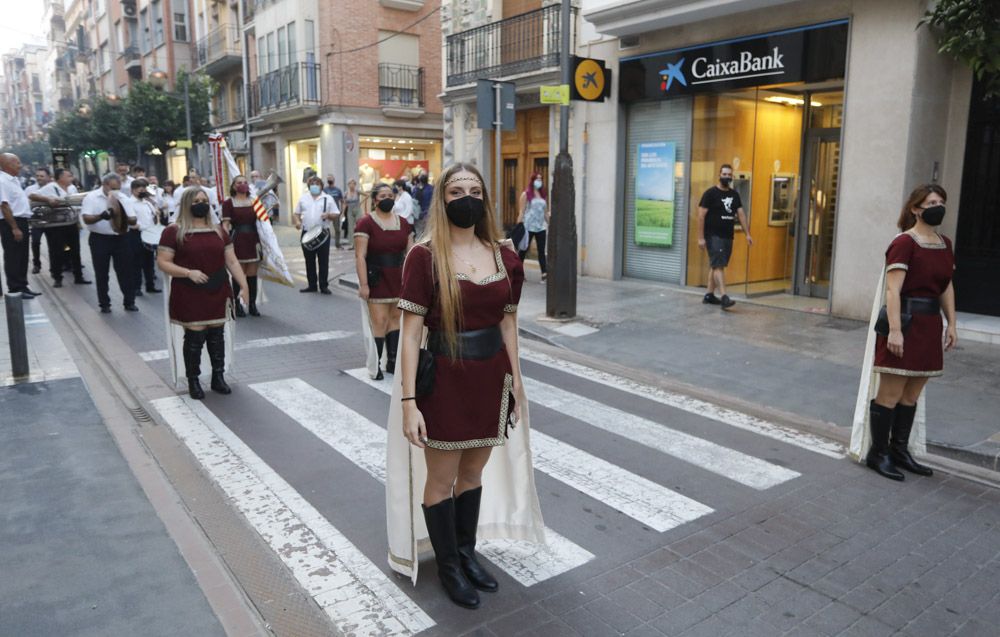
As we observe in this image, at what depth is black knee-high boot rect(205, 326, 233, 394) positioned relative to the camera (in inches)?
276

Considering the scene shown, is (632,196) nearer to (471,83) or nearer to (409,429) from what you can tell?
(471,83)

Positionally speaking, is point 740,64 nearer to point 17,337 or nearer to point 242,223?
point 242,223

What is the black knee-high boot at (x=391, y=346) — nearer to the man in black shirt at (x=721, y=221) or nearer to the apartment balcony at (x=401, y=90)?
the man in black shirt at (x=721, y=221)

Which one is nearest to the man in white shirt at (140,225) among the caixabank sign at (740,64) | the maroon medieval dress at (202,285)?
the maroon medieval dress at (202,285)

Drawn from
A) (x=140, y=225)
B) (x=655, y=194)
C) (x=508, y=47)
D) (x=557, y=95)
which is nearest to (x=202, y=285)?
(x=557, y=95)

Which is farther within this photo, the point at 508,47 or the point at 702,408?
the point at 508,47

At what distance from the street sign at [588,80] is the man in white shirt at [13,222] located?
27.6 feet

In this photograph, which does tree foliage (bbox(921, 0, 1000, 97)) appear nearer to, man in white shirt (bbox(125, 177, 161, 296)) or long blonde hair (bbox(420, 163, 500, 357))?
long blonde hair (bbox(420, 163, 500, 357))

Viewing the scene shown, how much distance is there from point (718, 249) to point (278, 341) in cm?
633

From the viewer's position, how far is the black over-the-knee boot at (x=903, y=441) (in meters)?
5.18

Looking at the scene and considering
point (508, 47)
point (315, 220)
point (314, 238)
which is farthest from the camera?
point (508, 47)

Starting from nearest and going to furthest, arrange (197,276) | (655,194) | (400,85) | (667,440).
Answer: (667,440) < (197,276) < (655,194) < (400,85)

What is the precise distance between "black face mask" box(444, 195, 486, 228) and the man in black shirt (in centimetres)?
830

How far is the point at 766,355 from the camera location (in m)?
8.55
